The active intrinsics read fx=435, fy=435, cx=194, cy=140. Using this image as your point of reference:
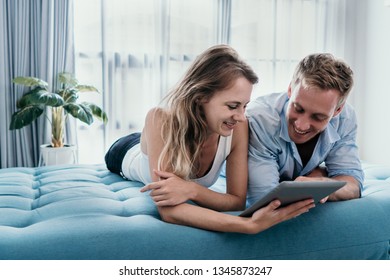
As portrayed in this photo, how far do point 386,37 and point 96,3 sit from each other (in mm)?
2773

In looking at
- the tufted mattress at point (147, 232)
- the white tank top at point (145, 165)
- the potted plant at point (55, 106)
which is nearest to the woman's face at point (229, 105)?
the white tank top at point (145, 165)

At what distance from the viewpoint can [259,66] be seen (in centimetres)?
454

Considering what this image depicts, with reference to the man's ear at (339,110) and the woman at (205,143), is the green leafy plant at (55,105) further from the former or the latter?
the man's ear at (339,110)

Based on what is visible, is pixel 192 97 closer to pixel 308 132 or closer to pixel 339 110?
pixel 308 132

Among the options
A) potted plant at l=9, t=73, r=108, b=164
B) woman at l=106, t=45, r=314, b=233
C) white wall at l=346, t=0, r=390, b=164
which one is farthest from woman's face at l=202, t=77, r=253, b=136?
white wall at l=346, t=0, r=390, b=164

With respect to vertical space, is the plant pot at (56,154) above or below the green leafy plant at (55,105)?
below

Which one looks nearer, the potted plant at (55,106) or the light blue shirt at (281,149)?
the light blue shirt at (281,149)

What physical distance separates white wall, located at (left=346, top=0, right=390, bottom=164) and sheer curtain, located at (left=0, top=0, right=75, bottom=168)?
2.96 meters

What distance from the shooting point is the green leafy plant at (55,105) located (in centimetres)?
337

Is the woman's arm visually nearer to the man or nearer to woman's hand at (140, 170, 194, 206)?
woman's hand at (140, 170, 194, 206)

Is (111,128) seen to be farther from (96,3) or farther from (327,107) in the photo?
(327,107)

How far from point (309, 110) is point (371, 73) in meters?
3.37

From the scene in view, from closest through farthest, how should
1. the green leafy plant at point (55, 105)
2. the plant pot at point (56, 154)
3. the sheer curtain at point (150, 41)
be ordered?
the green leafy plant at point (55, 105), the plant pot at point (56, 154), the sheer curtain at point (150, 41)

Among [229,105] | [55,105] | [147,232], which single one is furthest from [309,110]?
[55,105]
